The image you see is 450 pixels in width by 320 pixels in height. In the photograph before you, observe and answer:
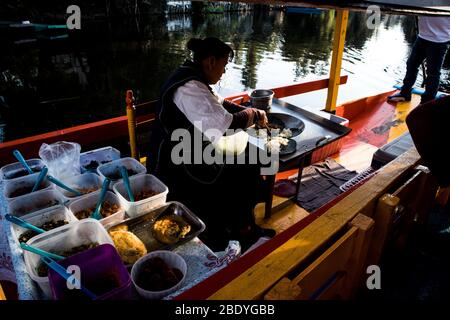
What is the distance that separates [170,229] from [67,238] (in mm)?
510

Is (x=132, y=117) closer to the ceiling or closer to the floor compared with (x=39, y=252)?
closer to the ceiling

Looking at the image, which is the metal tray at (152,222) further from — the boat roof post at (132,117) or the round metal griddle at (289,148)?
A: the boat roof post at (132,117)

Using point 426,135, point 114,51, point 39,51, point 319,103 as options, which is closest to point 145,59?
point 114,51

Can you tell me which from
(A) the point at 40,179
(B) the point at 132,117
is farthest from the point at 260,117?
(A) the point at 40,179

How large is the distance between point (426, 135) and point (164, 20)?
38270mm

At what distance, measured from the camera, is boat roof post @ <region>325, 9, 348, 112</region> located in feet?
14.8

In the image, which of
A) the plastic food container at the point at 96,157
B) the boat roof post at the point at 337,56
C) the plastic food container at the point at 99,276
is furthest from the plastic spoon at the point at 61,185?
the boat roof post at the point at 337,56

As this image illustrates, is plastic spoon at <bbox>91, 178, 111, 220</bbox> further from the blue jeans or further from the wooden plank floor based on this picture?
the blue jeans

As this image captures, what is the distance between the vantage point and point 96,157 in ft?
8.53

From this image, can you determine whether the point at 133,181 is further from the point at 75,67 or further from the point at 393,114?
the point at 75,67

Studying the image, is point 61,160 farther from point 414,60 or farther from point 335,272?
point 414,60

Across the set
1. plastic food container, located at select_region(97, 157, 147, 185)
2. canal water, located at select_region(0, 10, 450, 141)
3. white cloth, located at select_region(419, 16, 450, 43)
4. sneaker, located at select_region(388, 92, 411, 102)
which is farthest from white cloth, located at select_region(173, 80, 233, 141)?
canal water, located at select_region(0, 10, 450, 141)

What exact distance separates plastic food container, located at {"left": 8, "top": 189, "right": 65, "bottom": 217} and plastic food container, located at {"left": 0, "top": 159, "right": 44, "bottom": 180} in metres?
0.41

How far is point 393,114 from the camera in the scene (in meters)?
6.00
